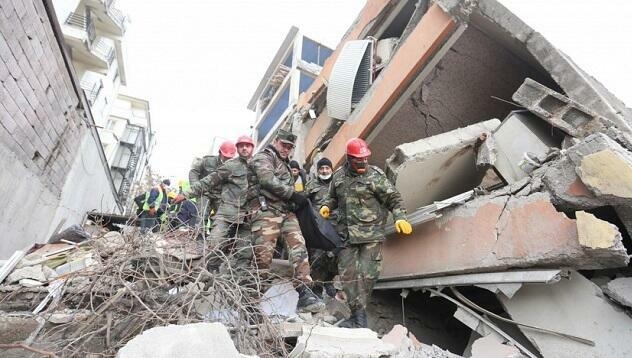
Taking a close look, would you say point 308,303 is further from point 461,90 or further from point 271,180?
point 461,90

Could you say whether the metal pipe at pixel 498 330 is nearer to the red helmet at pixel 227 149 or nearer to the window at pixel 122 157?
the red helmet at pixel 227 149

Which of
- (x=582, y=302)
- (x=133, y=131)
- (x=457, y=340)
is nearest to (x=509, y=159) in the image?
(x=582, y=302)

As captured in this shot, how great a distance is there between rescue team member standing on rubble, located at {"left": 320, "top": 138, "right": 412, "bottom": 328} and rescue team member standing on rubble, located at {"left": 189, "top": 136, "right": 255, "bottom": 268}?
3.28 feet

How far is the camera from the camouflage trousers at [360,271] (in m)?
3.34

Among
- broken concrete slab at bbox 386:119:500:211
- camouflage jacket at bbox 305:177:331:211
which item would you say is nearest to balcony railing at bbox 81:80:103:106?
camouflage jacket at bbox 305:177:331:211

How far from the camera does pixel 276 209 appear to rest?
142 inches

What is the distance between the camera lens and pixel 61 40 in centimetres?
473

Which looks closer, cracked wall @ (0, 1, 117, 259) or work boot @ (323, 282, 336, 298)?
cracked wall @ (0, 1, 117, 259)

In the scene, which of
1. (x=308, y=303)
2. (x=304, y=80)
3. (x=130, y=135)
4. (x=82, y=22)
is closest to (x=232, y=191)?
(x=308, y=303)

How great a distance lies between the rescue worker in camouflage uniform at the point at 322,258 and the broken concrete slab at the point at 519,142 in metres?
1.79

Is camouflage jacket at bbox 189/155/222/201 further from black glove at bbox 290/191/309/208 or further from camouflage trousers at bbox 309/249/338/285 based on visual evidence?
camouflage trousers at bbox 309/249/338/285

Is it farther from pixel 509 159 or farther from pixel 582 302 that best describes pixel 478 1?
pixel 582 302

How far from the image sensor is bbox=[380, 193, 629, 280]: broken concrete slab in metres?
2.38

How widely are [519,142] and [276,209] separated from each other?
237 cm
